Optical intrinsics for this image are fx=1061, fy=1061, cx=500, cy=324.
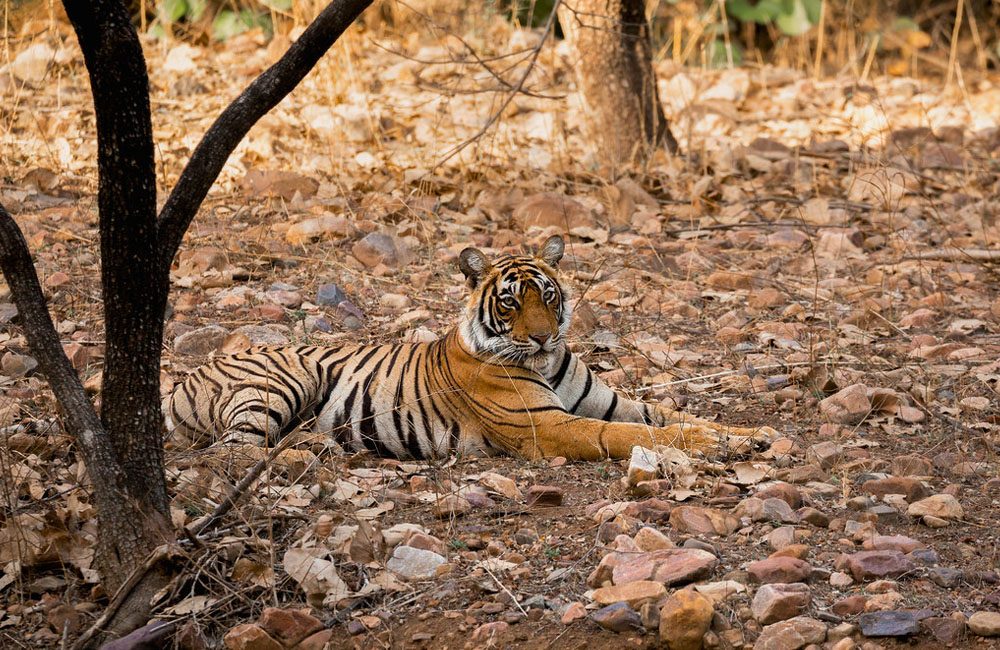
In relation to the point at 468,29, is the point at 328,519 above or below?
below

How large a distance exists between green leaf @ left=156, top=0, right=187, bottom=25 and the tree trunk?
4393 mm

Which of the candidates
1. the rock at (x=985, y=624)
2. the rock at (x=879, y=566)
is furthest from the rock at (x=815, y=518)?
the rock at (x=985, y=624)

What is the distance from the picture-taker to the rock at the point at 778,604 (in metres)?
2.98

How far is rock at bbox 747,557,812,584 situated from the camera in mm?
3154

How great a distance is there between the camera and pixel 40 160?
7656 mm

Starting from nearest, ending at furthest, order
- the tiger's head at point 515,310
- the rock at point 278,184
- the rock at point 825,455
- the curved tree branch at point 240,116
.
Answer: the curved tree branch at point 240,116 → the rock at point 825,455 → the tiger's head at point 515,310 → the rock at point 278,184

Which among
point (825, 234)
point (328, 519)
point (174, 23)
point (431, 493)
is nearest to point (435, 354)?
point (431, 493)

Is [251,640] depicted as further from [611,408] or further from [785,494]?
[611,408]

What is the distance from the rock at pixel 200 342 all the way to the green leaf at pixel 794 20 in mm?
8711

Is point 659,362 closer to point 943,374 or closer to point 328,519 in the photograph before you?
point 943,374

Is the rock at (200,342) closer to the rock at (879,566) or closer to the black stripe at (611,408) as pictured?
the black stripe at (611,408)

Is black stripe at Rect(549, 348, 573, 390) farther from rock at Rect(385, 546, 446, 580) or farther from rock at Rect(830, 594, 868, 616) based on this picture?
rock at Rect(830, 594, 868, 616)

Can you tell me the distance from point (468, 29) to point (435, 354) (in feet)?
20.4

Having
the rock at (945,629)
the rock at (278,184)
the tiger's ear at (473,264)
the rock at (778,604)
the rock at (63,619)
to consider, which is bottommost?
the rock at (945,629)
